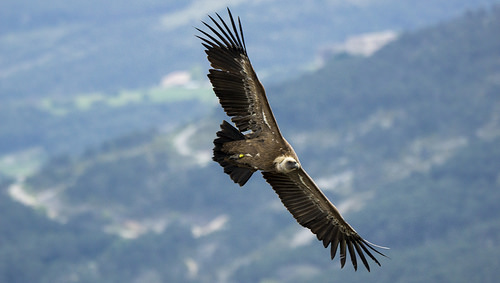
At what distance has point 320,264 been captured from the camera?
576 feet

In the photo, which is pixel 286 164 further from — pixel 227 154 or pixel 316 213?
pixel 316 213

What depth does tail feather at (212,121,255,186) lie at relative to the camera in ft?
84.7

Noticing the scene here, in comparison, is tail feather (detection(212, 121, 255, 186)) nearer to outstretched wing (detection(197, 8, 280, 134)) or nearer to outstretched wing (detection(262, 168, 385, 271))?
outstretched wing (detection(197, 8, 280, 134))

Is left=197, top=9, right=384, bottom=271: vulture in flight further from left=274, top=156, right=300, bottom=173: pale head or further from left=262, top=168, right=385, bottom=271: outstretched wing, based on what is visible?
left=262, top=168, right=385, bottom=271: outstretched wing

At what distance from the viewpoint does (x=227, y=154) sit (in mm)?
25984

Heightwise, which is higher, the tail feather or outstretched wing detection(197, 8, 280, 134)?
outstretched wing detection(197, 8, 280, 134)

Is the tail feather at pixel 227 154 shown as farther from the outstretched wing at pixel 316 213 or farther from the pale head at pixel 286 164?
the outstretched wing at pixel 316 213

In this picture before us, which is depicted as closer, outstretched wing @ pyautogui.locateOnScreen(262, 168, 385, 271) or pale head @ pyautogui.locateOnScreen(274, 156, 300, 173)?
pale head @ pyautogui.locateOnScreen(274, 156, 300, 173)

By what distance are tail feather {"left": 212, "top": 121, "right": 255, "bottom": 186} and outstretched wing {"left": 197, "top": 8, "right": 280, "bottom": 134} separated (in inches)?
21.4

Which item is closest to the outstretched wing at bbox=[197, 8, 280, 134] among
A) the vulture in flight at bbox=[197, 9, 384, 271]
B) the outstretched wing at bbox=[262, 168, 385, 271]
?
the vulture in flight at bbox=[197, 9, 384, 271]

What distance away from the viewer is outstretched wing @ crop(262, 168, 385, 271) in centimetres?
2817

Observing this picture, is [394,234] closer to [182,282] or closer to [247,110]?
[182,282]

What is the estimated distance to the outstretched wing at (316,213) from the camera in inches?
1109

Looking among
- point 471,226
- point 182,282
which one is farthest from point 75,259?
point 471,226
